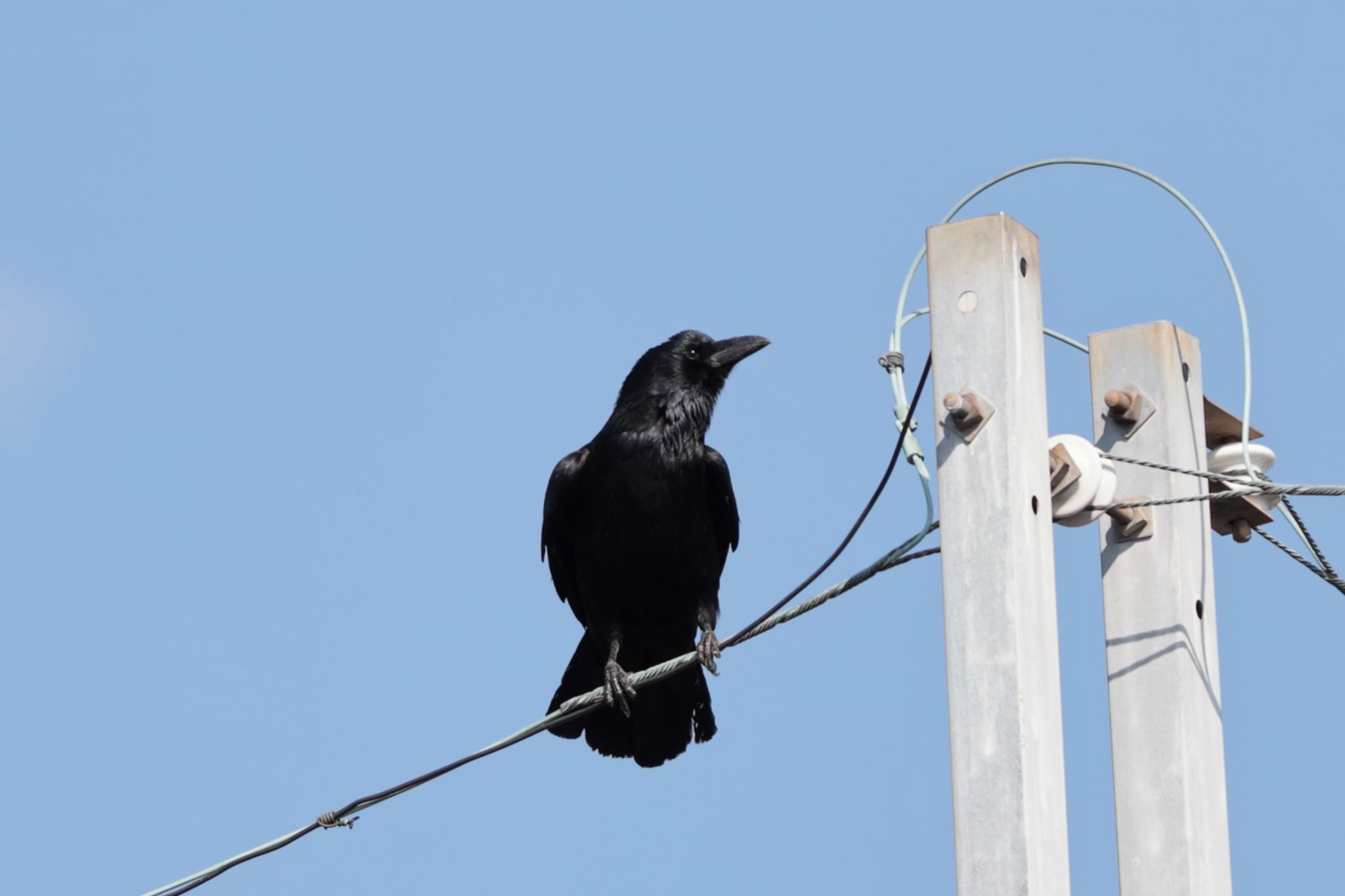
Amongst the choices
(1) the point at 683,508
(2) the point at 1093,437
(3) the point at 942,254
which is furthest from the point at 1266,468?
(1) the point at 683,508

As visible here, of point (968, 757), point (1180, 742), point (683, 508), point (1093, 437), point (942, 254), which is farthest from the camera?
point (683, 508)

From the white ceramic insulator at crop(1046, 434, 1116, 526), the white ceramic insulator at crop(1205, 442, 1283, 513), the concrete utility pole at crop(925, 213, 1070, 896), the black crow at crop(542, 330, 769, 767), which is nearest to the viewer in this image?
the concrete utility pole at crop(925, 213, 1070, 896)

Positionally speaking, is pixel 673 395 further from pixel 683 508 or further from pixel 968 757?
pixel 968 757

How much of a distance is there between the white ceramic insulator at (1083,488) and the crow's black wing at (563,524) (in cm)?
396

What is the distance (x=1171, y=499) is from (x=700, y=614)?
3.56 meters

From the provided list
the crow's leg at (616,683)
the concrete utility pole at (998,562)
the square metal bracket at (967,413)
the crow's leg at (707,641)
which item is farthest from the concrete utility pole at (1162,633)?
the crow's leg at (616,683)

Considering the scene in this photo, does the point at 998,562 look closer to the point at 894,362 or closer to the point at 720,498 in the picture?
the point at 894,362

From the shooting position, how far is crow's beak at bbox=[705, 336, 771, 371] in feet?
26.0

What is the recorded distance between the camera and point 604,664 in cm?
761

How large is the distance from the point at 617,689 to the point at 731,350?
5.44ft

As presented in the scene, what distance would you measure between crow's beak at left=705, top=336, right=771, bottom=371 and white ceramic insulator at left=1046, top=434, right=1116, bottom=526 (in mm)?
3962

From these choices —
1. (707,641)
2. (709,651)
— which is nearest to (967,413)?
(709,651)

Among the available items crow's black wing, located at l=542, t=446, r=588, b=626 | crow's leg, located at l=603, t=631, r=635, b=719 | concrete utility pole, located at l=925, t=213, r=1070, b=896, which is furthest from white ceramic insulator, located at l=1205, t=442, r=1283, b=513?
crow's black wing, located at l=542, t=446, r=588, b=626

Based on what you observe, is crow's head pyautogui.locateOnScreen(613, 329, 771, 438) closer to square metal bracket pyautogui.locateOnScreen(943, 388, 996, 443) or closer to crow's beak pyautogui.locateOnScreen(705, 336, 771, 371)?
crow's beak pyautogui.locateOnScreen(705, 336, 771, 371)
